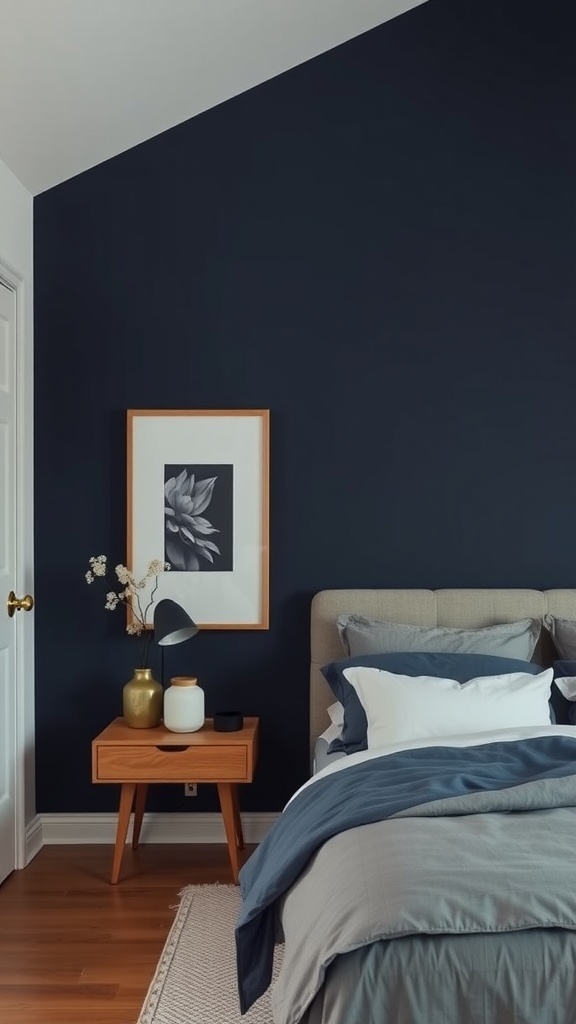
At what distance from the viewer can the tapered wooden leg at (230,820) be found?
13.4 feet

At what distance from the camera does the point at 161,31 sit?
3.85 m

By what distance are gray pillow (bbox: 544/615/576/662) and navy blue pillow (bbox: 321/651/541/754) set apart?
21cm

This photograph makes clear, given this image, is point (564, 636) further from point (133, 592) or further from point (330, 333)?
point (133, 592)

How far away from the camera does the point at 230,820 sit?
4.10m

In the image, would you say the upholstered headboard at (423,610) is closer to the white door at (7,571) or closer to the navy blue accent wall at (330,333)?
the navy blue accent wall at (330,333)

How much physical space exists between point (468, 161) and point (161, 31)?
145 centimetres

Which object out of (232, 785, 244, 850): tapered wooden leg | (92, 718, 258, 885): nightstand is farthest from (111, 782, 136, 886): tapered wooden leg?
(232, 785, 244, 850): tapered wooden leg

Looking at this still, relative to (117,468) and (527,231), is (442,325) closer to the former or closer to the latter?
(527,231)

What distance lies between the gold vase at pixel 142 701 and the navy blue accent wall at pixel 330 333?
0.30m

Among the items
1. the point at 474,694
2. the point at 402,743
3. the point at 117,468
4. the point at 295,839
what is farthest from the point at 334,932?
the point at 117,468

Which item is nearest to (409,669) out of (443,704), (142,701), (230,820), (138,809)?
(443,704)

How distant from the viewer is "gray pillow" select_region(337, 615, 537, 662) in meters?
4.16

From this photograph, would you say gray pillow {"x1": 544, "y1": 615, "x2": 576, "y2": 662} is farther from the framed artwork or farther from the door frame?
the door frame

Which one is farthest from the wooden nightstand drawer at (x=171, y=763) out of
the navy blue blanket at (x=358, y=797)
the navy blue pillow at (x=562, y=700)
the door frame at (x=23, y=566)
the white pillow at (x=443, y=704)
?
the navy blue pillow at (x=562, y=700)
